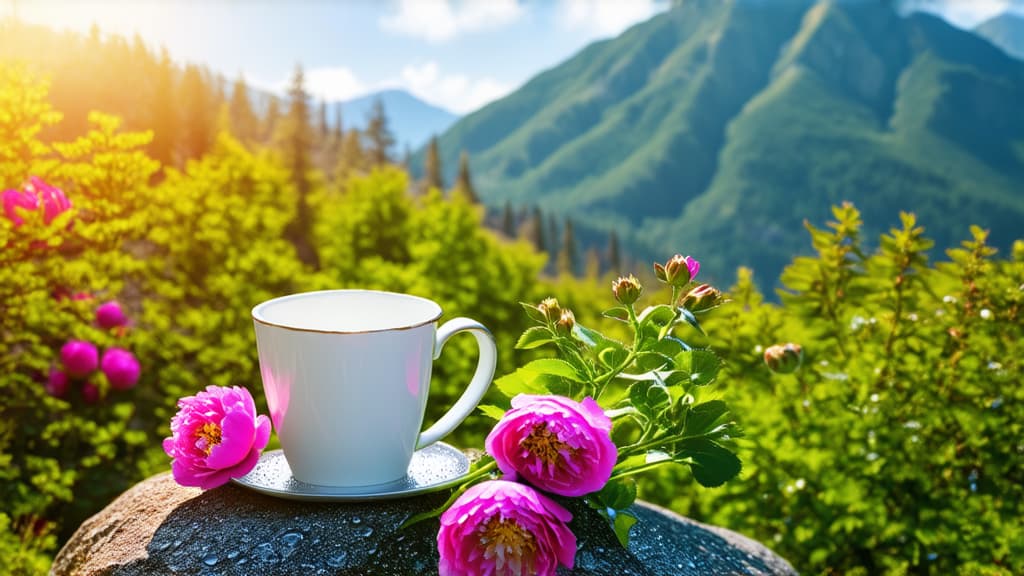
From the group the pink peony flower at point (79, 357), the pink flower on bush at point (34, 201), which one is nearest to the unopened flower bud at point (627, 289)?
the pink flower on bush at point (34, 201)

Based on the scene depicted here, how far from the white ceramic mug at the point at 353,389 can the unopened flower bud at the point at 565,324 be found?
191 millimetres

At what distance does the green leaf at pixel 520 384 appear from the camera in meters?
1.65

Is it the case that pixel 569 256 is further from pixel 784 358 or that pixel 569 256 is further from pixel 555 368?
pixel 555 368

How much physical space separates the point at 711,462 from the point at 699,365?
0.63ft

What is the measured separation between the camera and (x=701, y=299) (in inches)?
62.4

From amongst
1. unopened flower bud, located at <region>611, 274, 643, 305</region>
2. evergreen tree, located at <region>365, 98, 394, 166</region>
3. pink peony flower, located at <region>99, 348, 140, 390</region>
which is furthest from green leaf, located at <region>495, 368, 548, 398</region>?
evergreen tree, located at <region>365, 98, 394, 166</region>

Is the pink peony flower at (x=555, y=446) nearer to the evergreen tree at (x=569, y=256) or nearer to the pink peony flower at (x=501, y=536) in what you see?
the pink peony flower at (x=501, y=536)

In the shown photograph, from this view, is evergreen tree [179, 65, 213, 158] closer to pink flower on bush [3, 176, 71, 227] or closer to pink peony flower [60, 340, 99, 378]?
pink peony flower [60, 340, 99, 378]

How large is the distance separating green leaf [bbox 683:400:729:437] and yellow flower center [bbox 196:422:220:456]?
3.16ft

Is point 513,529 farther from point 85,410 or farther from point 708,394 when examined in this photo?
point 85,410

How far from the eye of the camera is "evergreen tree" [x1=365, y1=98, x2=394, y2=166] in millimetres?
65875

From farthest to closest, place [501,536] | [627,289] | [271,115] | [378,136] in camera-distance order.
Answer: [271,115] → [378,136] → [627,289] → [501,536]

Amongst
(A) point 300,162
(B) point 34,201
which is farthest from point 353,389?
(A) point 300,162

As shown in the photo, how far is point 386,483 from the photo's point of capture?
1.76 metres
